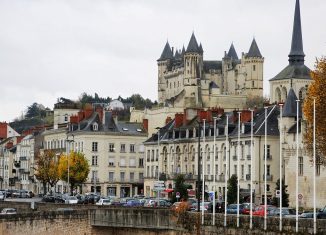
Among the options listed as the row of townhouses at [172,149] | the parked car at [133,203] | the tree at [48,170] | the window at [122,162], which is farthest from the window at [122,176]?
the parked car at [133,203]

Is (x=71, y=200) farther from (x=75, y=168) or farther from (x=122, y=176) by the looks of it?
(x=122, y=176)

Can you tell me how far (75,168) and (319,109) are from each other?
190 ft

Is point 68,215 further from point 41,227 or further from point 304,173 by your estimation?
point 304,173

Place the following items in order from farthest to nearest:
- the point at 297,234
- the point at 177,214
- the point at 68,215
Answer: the point at 68,215
the point at 177,214
the point at 297,234

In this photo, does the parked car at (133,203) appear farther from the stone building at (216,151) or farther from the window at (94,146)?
the window at (94,146)

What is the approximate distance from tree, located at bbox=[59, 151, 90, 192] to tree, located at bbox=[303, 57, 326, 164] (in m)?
52.3

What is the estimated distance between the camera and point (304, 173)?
316 feet

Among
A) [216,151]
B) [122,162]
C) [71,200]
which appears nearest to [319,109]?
[71,200]

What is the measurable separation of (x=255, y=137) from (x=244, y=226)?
52.0m

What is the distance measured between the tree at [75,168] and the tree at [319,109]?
52.3 m

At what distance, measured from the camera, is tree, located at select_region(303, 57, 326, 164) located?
262ft

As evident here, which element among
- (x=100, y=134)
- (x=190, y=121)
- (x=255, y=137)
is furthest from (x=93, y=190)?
(x=255, y=137)

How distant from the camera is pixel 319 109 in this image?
265 feet

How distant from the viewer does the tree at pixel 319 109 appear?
79881 millimetres
